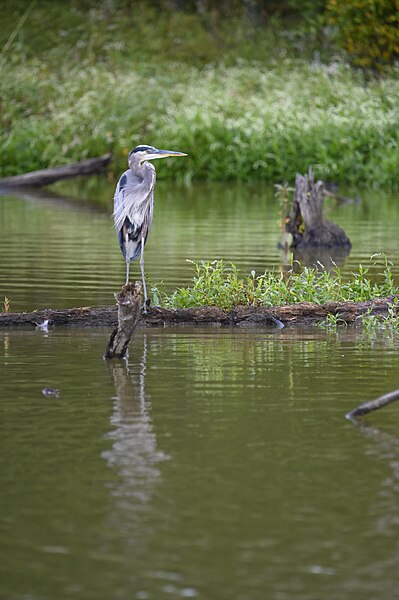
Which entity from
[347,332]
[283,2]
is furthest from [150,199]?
[283,2]

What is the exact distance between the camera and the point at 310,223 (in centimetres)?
1869

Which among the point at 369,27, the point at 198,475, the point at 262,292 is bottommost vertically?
the point at 198,475

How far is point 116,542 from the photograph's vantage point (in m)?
5.92

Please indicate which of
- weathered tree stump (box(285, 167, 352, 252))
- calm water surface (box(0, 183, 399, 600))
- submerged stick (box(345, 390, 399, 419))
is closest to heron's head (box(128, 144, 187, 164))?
calm water surface (box(0, 183, 399, 600))

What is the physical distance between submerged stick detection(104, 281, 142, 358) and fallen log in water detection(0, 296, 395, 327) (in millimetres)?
1438

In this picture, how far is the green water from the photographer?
5.57 meters

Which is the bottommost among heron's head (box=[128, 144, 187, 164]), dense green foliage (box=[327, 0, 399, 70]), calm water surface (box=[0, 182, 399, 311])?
calm water surface (box=[0, 182, 399, 311])

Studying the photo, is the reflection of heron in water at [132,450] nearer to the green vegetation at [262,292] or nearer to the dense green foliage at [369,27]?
the green vegetation at [262,292]

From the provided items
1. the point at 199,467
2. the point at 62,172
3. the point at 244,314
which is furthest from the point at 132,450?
the point at 62,172

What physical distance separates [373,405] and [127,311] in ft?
7.56

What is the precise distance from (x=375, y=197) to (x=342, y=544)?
21.3 metres

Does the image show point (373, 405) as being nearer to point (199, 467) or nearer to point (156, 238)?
point (199, 467)

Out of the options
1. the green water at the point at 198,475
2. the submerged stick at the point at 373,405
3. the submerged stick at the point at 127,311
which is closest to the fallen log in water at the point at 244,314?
the green water at the point at 198,475

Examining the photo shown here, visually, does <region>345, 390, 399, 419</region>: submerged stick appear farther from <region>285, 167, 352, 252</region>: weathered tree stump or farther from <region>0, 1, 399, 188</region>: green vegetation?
<region>0, 1, 399, 188</region>: green vegetation
